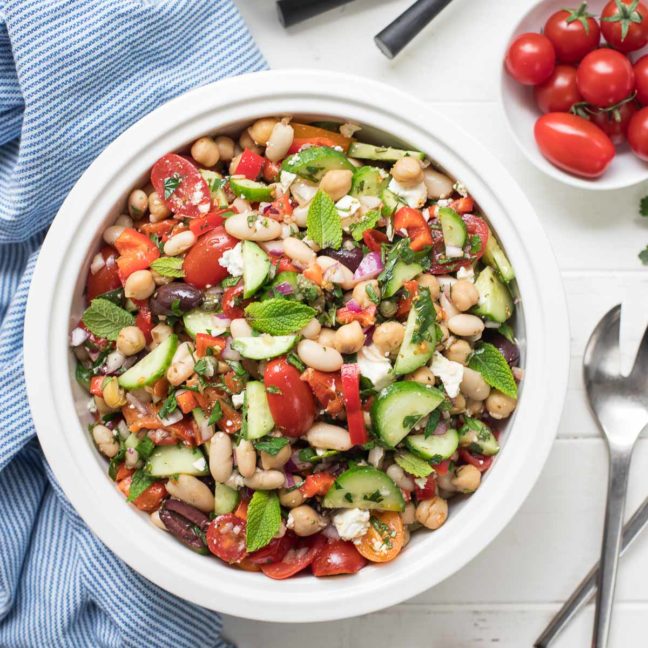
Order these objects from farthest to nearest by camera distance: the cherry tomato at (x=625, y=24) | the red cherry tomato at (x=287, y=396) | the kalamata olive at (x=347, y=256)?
1. the cherry tomato at (x=625, y=24)
2. the kalamata olive at (x=347, y=256)
3. the red cherry tomato at (x=287, y=396)

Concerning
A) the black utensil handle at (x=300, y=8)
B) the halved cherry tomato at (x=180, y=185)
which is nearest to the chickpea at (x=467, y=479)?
the halved cherry tomato at (x=180, y=185)

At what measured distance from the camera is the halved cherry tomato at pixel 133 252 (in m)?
1.90

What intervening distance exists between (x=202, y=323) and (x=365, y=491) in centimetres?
54

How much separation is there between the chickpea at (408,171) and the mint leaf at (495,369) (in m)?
0.44

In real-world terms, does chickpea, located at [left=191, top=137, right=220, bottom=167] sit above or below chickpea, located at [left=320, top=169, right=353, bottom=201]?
above

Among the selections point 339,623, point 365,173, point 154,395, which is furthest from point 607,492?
point 154,395

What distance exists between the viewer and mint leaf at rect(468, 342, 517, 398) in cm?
189

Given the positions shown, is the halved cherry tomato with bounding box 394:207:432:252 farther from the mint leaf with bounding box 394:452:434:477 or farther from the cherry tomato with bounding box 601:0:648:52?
the cherry tomato with bounding box 601:0:648:52

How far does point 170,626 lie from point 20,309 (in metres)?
0.94

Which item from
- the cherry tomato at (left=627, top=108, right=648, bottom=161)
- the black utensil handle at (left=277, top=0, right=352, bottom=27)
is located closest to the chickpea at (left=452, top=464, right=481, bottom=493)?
the cherry tomato at (left=627, top=108, right=648, bottom=161)

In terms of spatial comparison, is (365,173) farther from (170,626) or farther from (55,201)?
(170,626)

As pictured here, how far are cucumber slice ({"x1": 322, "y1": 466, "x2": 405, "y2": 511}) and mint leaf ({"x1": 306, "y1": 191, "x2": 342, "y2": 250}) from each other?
52 centimetres

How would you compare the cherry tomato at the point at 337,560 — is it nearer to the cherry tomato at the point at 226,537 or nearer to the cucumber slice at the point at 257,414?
the cherry tomato at the point at 226,537

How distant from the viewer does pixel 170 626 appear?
7.16 feet
